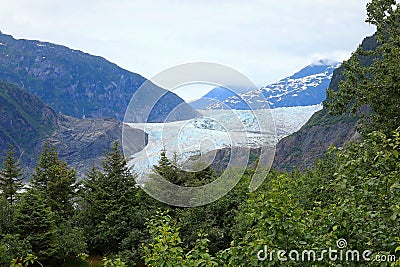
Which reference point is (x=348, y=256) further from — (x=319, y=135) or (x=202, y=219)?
(x=319, y=135)

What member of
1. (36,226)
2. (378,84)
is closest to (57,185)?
(36,226)

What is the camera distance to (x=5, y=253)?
19781 mm

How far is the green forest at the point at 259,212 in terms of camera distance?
5023mm

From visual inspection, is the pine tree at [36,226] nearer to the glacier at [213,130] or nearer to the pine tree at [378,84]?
the glacier at [213,130]

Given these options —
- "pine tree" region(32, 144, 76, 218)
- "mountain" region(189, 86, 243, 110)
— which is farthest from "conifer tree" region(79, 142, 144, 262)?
"mountain" region(189, 86, 243, 110)

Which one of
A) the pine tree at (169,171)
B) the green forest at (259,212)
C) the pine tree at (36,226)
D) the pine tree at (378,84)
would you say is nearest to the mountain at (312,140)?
the pine tree at (169,171)

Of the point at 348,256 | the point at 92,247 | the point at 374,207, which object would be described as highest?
the point at 374,207

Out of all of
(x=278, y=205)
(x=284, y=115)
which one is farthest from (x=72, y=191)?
(x=284, y=115)

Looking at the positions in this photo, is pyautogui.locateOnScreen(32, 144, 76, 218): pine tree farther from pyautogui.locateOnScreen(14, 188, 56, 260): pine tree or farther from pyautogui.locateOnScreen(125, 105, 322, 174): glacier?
pyautogui.locateOnScreen(125, 105, 322, 174): glacier

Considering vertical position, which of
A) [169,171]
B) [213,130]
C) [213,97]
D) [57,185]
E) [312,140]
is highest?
[213,97]

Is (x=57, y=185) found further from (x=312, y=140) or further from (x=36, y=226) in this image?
(x=312, y=140)

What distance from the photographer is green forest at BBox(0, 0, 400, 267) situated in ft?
16.5

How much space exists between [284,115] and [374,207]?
130902mm

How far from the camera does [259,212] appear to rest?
18.7 feet
